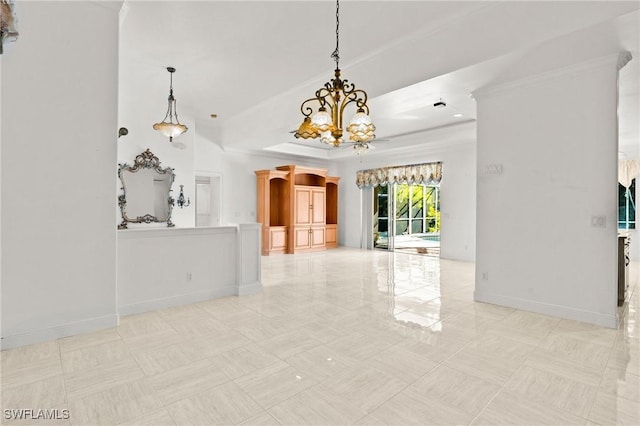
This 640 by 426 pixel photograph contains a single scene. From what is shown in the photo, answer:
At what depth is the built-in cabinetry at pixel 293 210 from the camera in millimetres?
9242

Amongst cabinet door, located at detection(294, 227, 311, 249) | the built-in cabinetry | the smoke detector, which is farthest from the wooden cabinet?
the smoke detector

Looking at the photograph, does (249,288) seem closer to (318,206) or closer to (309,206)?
(309,206)

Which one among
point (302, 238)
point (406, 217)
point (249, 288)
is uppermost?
point (406, 217)

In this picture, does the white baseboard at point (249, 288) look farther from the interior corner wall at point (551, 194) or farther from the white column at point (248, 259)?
the interior corner wall at point (551, 194)

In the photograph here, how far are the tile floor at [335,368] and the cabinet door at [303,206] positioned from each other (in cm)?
540

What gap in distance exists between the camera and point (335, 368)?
2559 mm

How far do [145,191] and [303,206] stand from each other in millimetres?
4513

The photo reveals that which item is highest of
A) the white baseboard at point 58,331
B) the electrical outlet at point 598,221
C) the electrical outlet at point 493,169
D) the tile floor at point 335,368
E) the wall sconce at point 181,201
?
the electrical outlet at point 493,169

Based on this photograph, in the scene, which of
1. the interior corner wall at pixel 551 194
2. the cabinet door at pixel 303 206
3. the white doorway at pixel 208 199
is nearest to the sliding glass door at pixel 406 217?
the cabinet door at pixel 303 206

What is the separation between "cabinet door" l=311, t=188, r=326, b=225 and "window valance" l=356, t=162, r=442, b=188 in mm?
1209

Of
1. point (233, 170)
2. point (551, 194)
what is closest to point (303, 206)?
point (233, 170)

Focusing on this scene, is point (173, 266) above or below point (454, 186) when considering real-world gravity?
below

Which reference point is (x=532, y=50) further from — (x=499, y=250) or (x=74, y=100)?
(x=74, y=100)

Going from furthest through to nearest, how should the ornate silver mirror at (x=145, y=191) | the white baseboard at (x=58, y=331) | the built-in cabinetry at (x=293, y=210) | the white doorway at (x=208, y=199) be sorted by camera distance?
the built-in cabinetry at (x=293, y=210) < the white doorway at (x=208, y=199) < the ornate silver mirror at (x=145, y=191) < the white baseboard at (x=58, y=331)
